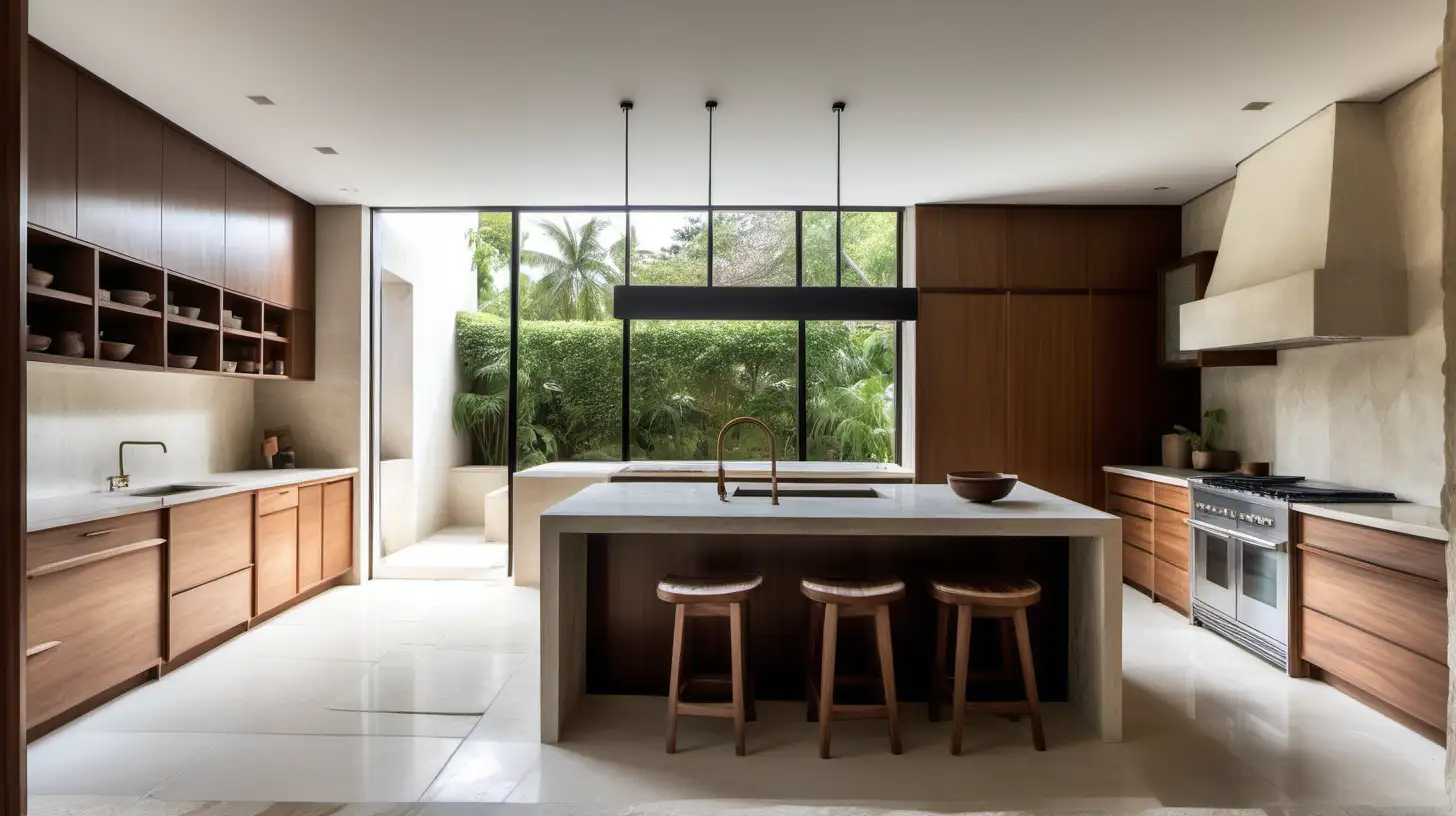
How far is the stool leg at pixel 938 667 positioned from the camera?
283 cm

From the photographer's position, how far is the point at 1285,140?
3.84 metres

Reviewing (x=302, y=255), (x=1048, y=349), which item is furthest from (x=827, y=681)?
(x=302, y=255)

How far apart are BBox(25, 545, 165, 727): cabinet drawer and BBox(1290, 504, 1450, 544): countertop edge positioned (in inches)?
185

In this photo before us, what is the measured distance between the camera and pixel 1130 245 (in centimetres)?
524

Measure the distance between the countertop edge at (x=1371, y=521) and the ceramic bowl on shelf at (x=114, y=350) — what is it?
16.9ft

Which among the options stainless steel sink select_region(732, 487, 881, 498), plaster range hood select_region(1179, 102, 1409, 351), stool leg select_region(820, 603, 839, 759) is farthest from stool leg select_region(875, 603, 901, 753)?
plaster range hood select_region(1179, 102, 1409, 351)

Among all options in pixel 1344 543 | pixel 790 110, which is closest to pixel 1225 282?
pixel 1344 543

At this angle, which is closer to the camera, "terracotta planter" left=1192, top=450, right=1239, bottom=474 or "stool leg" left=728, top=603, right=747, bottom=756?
"stool leg" left=728, top=603, right=747, bottom=756

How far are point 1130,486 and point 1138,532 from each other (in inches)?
11.6

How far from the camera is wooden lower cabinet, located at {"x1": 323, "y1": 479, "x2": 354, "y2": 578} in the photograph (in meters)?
4.91

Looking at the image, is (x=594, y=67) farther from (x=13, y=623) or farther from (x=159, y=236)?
(x=13, y=623)

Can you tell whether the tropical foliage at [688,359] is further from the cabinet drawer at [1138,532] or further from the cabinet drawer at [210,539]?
the cabinet drawer at [210,539]

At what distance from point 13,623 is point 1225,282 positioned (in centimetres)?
494

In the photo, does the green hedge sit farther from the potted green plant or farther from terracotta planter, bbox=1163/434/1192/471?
the potted green plant
